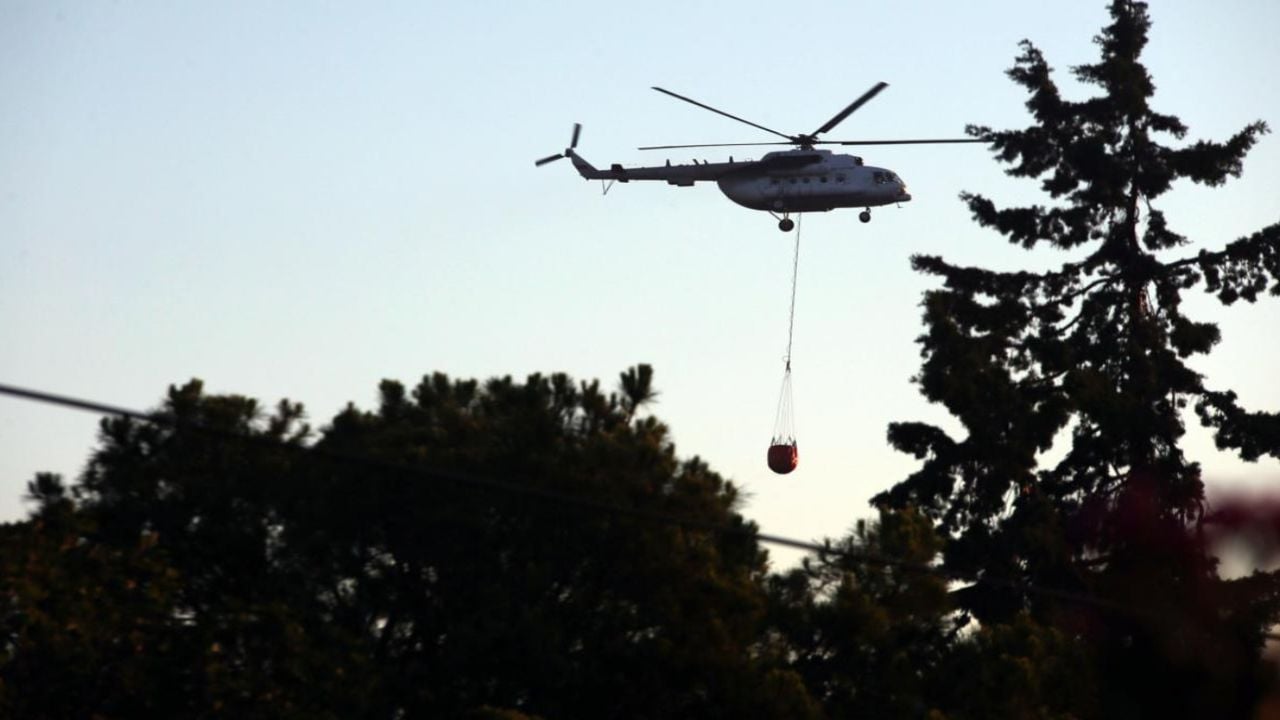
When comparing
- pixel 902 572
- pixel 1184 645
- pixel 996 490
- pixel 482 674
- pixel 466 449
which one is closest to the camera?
pixel 482 674

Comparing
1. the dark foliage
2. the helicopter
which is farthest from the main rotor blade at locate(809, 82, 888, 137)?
the dark foliage

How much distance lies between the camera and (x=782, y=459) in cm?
3622

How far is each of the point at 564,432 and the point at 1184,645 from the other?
48.3 feet

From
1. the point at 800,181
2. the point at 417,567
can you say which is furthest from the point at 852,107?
the point at 417,567

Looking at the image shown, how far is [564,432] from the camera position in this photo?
2659cm

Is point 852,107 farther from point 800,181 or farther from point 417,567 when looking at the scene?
point 417,567

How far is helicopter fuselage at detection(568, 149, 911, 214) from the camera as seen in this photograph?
41.0 m

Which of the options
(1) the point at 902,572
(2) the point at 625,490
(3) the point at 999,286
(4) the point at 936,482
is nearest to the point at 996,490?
(4) the point at 936,482

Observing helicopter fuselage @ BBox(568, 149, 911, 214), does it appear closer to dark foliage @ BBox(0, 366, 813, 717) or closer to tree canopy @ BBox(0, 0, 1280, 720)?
tree canopy @ BBox(0, 0, 1280, 720)

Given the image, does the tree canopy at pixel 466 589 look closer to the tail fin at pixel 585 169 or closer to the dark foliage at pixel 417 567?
the dark foliage at pixel 417 567

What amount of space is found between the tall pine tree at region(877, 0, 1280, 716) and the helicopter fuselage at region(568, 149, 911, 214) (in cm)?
336

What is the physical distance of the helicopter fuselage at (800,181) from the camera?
134 feet

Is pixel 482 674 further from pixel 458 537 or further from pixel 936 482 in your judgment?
pixel 936 482

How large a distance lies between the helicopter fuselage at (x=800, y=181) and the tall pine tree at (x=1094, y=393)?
11.0 feet
